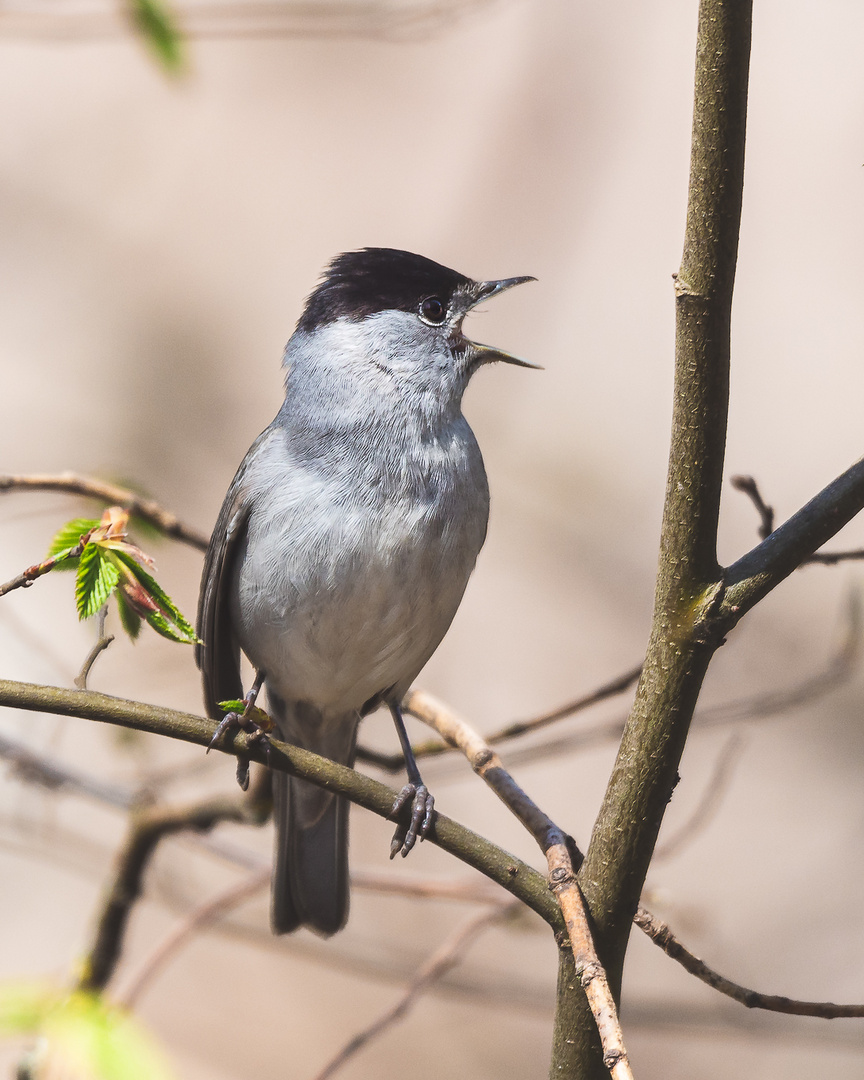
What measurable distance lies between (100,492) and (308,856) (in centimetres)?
131

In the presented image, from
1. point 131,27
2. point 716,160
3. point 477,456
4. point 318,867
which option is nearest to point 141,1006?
point 318,867

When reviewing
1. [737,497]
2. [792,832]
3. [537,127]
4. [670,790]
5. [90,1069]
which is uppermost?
[537,127]

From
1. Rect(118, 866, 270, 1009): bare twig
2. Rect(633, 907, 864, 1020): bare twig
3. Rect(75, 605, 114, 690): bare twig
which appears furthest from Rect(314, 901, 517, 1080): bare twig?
Rect(75, 605, 114, 690): bare twig

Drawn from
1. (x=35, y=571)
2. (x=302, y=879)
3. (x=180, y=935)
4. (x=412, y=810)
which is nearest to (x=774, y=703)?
(x=412, y=810)

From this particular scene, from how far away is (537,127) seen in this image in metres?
5.92

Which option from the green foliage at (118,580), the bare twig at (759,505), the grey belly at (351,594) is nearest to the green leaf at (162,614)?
the green foliage at (118,580)

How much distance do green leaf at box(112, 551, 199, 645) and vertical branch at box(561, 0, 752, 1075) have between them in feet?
2.50

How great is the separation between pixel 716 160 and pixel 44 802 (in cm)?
384

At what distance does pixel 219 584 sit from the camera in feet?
9.94

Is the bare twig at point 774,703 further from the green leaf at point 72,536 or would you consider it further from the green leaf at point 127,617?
the green leaf at point 72,536

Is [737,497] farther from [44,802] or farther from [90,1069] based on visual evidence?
[90,1069]

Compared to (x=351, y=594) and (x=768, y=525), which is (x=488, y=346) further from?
(x=768, y=525)

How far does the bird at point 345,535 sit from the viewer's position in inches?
110

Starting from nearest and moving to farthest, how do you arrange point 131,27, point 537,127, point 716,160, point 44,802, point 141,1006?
point 716,160 → point 131,27 → point 44,802 → point 141,1006 → point 537,127
